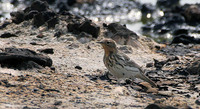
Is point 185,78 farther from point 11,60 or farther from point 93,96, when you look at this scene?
point 11,60

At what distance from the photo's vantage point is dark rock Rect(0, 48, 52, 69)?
8.55 m

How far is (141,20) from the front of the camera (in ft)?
69.9

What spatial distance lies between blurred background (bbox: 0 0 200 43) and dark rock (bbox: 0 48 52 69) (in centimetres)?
952

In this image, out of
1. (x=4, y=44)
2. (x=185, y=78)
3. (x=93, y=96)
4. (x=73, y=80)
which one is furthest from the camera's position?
(x=4, y=44)

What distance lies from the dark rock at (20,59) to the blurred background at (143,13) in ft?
31.2

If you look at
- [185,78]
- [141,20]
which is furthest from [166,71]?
[141,20]

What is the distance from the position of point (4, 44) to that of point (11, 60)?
282 centimetres

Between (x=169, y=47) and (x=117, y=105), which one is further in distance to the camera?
(x=169, y=47)

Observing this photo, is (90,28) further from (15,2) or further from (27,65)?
(15,2)

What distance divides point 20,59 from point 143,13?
14966mm

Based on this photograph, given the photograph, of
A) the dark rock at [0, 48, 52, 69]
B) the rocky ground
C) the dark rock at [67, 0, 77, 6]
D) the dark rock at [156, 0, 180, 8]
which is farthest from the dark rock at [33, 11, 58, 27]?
the dark rock at [156, 0, 180, 8]

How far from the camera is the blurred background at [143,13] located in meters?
19.4

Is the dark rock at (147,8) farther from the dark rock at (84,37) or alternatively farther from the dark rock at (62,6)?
the dark rock at (84,37)

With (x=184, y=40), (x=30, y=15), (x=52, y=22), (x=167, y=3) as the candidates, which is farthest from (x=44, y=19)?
(x=167, y=3)
